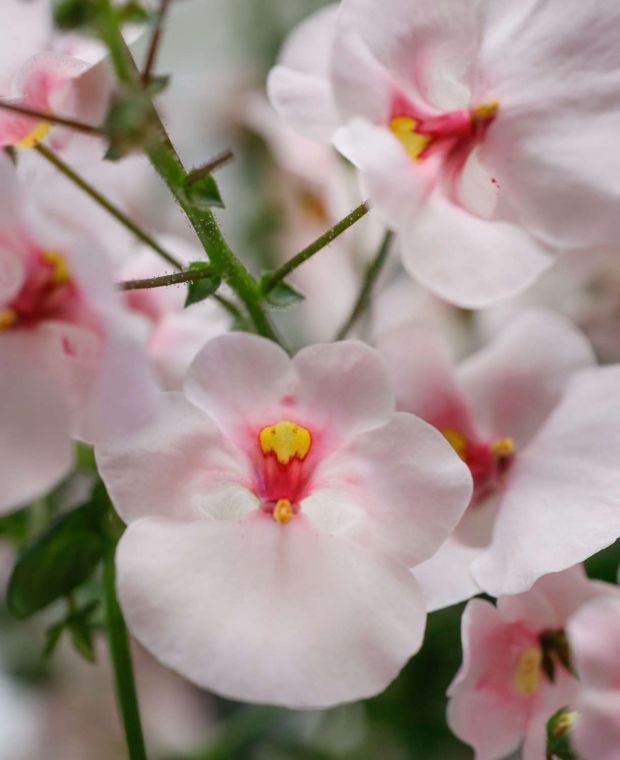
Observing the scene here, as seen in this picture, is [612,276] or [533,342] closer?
[533,342]

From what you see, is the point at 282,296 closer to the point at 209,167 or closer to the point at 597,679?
Answer: the point at 209,167

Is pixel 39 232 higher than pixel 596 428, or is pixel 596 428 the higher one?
pixel 39 232

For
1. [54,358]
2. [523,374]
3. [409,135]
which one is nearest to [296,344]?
[523,374]

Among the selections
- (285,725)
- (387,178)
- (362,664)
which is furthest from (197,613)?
(285,725)

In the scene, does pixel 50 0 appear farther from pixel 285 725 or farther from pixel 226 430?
pixel 285 725

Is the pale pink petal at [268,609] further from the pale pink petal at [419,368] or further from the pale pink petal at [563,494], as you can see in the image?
the pale pink petal at [419,368]

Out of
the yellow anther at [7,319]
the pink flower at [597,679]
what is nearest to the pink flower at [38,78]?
the yellow anther at [7,319]

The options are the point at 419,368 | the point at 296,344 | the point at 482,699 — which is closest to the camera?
the point at 482,699
